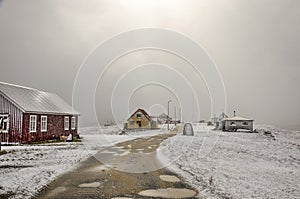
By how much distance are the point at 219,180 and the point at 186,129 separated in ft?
77.8

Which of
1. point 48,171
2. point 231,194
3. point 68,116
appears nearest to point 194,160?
point 231,194

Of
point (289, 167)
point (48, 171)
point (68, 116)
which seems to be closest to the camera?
point (48, 171)

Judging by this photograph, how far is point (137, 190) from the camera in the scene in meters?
8.19

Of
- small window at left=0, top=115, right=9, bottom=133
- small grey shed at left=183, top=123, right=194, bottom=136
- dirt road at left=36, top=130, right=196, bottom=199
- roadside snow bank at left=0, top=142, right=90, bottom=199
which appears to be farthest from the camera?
small grey shed at left=183, top=123, right=194, bottom=136

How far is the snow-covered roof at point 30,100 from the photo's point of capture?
76.3 feet

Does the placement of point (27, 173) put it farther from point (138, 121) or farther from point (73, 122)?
point (138, 121)

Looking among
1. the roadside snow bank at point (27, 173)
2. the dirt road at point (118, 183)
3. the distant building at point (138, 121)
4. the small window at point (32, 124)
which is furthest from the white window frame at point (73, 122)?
the distant building at point (138, 121)

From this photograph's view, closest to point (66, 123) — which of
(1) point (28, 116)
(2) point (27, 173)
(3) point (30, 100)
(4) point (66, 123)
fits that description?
(4) point (66, 123)

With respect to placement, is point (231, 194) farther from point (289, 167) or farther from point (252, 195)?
point (289, 167)

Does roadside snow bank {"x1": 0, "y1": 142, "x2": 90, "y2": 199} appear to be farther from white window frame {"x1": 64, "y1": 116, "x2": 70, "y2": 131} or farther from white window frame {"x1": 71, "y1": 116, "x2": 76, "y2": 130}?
white window frame {"x1": 71, "y1": 116, "x2": 76, "y2": 130}

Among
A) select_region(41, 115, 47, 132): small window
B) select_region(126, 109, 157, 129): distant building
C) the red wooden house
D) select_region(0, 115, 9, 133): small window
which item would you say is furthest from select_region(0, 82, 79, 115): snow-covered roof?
select_region(126, 109, 157, 129): distant building

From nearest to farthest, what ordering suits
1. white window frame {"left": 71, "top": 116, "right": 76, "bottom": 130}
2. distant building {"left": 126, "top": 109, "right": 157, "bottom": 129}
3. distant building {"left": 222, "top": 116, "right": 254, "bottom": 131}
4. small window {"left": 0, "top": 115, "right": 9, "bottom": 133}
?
1. small window {"left": 0, "top": 115, "right": 9, "bottom": 133}
2. white window frame {"left": 71, "top": 116, "right": 76, "bottom": 130}
3. distant building {"left": 222, "top": 116, "right": 254, "bottom": 131}
4. distant building {"left": 126, "top": 109, "right": 157, "bottom": 129}

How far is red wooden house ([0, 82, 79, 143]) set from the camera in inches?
908

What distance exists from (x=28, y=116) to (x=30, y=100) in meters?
3.15
